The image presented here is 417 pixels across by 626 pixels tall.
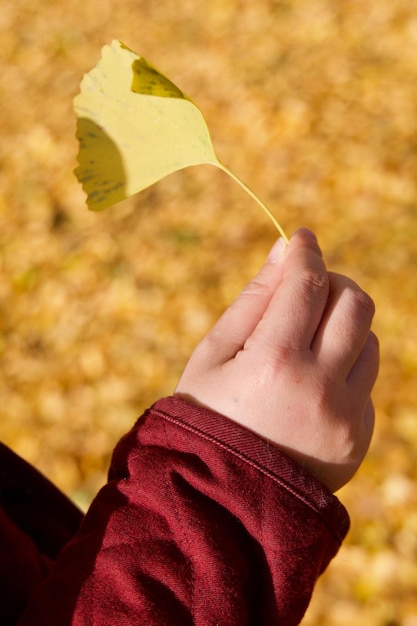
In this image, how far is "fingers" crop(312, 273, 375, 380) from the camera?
2.59ft

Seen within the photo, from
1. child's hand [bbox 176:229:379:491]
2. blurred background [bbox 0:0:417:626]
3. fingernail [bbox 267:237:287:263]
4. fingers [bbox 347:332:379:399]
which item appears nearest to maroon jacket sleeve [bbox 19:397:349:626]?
child's hand [bbox 176:229:379:491]

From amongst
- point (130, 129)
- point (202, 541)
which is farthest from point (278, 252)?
point (202, 541)

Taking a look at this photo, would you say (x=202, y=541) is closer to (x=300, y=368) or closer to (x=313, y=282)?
(x=300, y=368)

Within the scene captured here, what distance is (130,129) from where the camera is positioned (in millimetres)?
831

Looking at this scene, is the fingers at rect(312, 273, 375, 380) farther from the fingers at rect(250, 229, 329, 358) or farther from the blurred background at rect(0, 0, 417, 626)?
the blurred background at rect(0, 0, 417, 626)

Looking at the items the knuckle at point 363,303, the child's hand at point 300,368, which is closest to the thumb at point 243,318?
the child's hand at point 300,368

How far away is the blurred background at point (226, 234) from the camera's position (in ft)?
5.10

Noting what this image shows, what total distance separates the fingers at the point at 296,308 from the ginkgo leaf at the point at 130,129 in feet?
0.21

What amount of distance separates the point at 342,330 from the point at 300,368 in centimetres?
8

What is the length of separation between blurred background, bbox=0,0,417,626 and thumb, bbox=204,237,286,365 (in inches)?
31.4

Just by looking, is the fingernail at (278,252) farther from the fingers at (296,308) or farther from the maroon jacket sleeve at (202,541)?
the maroon jacket sleeve at (202,541)

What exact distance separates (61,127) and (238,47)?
2.43 feet

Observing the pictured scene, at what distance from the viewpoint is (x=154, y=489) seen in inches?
28.3

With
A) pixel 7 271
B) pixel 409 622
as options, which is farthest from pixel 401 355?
pixel 7 271
